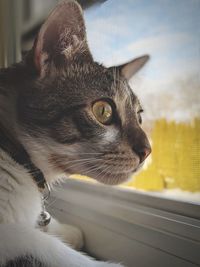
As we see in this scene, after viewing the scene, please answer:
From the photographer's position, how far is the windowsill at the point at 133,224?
770 mm

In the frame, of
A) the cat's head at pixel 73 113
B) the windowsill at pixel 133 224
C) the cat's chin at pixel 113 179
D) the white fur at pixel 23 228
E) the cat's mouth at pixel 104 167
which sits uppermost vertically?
the cat's head at pixel 73 113

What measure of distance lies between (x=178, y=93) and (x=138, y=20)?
0.20m

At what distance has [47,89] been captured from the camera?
0.78 m

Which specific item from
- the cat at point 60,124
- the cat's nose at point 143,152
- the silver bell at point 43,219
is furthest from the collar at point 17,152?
the cat's nose at point 143,152

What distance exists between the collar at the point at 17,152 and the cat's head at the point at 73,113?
0.04ft

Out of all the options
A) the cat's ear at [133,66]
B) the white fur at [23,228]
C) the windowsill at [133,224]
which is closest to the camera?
the white fur at [23,228]

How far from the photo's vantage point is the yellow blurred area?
2.65 ft

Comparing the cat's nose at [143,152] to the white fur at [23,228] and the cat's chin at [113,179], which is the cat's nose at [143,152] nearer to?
the cat's chin at [113,179]

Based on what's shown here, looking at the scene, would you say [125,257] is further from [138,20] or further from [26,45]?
[26,45]

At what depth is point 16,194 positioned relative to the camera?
0.76 meters

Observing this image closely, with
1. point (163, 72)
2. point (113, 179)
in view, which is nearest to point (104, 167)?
point (113, 179)

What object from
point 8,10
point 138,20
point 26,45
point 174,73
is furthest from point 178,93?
point 8,10

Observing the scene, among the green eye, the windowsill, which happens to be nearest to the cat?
the green eye

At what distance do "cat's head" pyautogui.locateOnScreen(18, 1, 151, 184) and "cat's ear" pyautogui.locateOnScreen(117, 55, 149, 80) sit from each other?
7cm
